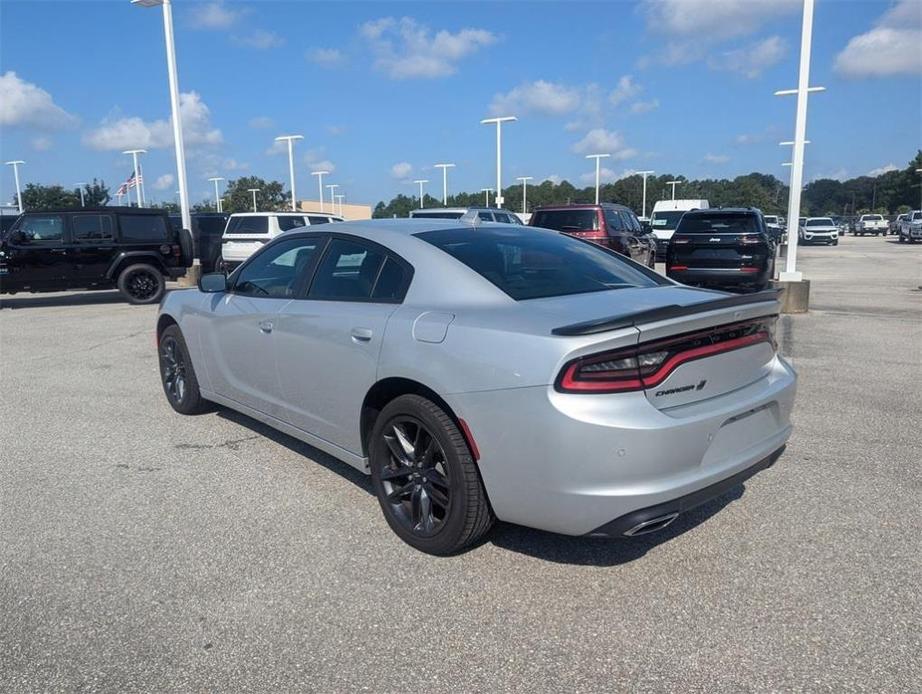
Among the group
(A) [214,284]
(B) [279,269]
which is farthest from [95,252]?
(B) [279,269]

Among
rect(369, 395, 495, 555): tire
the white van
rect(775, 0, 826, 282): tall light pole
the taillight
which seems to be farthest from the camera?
the white van

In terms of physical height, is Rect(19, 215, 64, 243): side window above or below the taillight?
above

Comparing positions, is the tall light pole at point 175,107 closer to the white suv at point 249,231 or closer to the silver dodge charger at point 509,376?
the white suv at point 249,231

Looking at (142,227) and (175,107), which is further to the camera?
(175,107)

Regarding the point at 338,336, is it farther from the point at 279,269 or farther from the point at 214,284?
the point at 214,284

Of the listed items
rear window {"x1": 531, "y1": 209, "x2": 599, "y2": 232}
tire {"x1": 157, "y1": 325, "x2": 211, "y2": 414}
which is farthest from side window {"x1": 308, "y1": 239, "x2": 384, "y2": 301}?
rear window {"x1": 531, "y1": 209, "x2": 599, "y2": 232}

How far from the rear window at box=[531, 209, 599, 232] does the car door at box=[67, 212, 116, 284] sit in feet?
28.7

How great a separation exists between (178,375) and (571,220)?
11177 millimetres

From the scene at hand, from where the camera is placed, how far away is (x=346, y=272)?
4.02 meters

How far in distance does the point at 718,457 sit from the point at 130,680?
7.88ft

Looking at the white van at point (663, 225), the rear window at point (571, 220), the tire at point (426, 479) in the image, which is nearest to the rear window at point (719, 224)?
the rear window at point (571, 220)

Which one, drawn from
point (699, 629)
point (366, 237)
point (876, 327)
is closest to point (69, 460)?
point (366, 237)

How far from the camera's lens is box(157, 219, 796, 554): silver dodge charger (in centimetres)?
278

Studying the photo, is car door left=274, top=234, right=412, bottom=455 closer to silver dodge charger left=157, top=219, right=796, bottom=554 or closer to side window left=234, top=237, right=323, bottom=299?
silver dodge charger left=157, top=219, right=796, bottom=554
